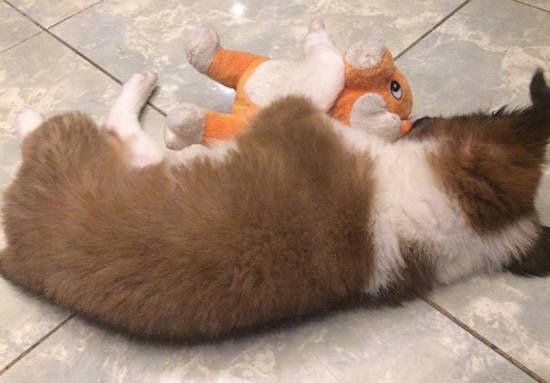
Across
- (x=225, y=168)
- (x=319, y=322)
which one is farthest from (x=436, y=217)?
(x=225, y=168)

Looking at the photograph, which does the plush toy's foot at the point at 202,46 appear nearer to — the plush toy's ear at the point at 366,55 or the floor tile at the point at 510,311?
the plush toy's ear at the point at 366,55

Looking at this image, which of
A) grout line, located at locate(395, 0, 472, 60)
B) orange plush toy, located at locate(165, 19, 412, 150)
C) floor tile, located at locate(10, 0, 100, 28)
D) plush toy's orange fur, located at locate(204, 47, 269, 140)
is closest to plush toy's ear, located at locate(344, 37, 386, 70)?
orange plush toy, located at locate(165, 19, 412, 150)

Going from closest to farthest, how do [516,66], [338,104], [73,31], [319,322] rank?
1. [319,322]
2. [338,104]
3. [516,66]
4. [73,31]

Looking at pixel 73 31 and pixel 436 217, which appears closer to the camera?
pixel 436 217

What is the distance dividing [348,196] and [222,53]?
645 mm

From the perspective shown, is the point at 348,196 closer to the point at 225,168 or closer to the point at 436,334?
the point at 225,168

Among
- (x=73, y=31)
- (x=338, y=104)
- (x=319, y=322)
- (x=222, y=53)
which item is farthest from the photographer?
(x=73, y=31)

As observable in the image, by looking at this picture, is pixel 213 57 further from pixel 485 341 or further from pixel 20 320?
pixel 485 341

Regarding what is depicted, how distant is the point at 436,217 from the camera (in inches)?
47.3

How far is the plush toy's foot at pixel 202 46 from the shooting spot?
152 centimetres

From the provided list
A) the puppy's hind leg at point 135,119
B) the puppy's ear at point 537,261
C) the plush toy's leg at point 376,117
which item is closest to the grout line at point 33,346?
the puppy's hind leg at point 135,119

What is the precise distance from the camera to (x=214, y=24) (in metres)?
2.04

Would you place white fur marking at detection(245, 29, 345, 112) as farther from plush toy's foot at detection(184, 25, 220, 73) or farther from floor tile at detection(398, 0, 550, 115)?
floor tile at detection(398, 0, 550, 115)

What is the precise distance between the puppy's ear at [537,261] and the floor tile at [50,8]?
1852 mm
